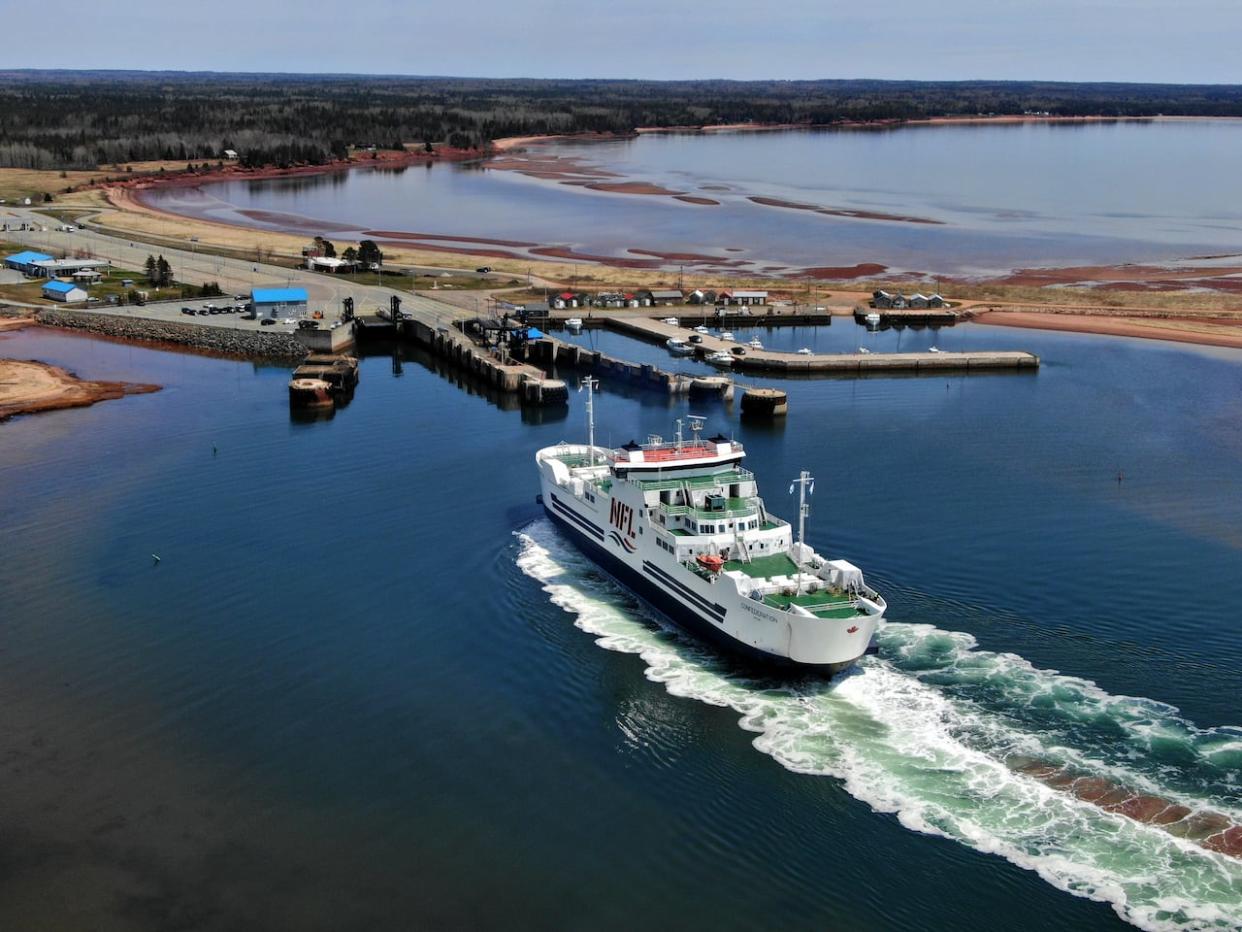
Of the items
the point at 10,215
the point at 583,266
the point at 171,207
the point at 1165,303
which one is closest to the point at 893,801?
the point at 1165,303

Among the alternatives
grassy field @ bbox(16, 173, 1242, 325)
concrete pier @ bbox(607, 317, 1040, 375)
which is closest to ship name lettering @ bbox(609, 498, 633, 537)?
concrete pier @ bbox(607, 317, 1040, 375)

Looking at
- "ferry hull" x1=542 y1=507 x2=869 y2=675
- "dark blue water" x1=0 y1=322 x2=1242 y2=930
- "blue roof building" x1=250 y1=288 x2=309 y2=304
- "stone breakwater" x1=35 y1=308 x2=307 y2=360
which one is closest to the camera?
"dark blue water" x1=0 y1=322 x2=1242 y2=930

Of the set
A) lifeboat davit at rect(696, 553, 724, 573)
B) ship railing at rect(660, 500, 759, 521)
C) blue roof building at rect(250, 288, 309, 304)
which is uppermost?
blue roof building at rect(250, 288, 309, 304)

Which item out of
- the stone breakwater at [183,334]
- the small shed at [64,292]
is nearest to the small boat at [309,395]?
the stone breakwater at [183,334]

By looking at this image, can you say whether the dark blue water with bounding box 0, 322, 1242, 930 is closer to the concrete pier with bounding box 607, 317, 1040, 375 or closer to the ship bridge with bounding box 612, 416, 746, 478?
the ship bridge with bounding box 612, 416, 746, 478

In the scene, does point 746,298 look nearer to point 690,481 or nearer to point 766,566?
point 690,481

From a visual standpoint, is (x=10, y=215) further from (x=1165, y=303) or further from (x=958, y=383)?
(x=1165, y=303)
